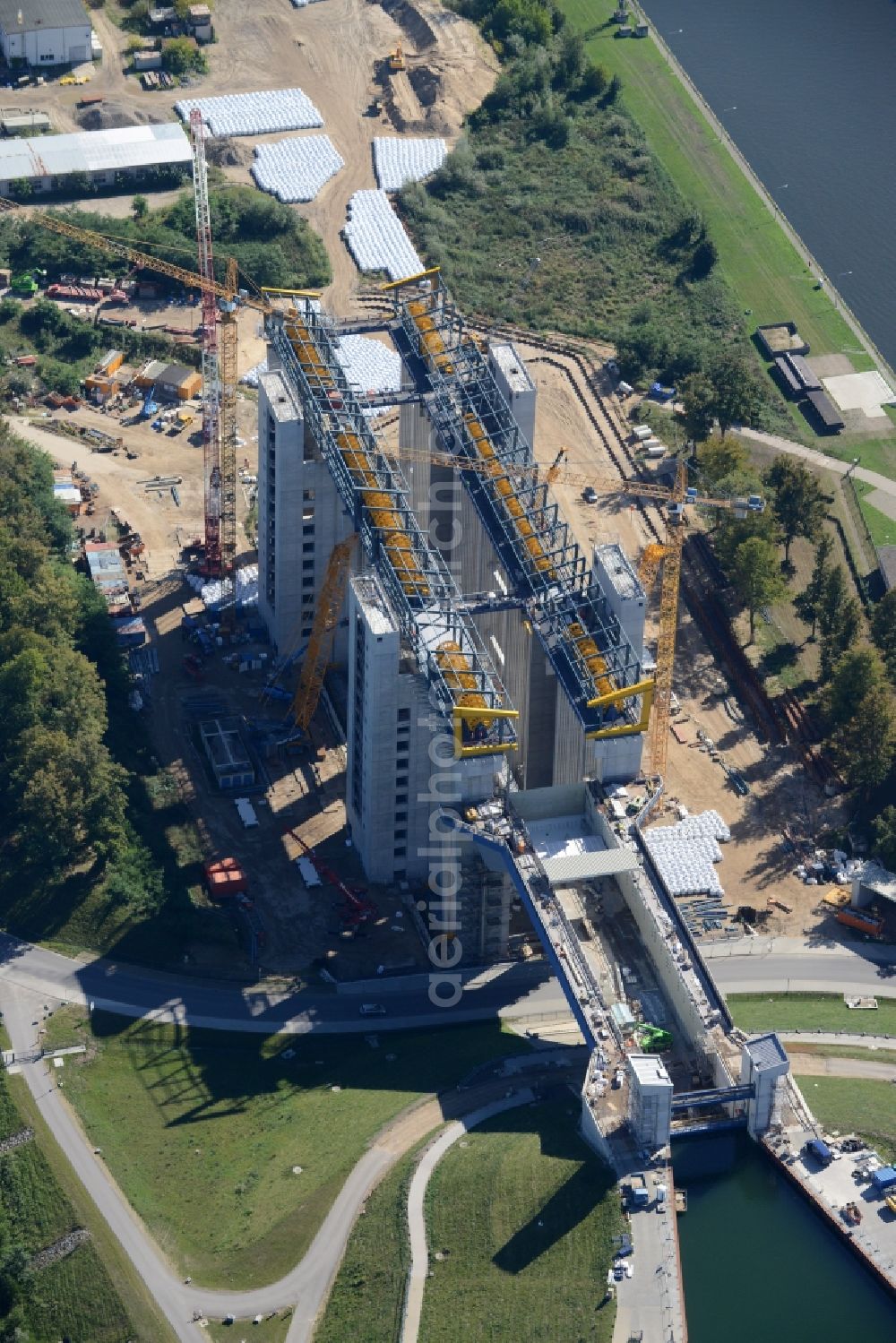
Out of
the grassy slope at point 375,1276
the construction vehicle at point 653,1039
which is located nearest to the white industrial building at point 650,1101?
the construction vehicle at point 653,1039

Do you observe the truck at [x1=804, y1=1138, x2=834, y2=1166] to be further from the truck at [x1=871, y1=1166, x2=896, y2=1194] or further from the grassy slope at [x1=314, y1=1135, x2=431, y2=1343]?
the grassy slope at [x1=314, y1=1135, x2=431, y2=1343]

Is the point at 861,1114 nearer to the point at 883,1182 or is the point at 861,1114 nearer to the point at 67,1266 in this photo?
the point at 883,1182

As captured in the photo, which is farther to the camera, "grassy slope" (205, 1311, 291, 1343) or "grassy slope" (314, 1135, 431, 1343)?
"grassy slope" (205, 1311, 291, 1343)

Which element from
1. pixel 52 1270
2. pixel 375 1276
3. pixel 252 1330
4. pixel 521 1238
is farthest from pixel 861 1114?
pixel 52 1270

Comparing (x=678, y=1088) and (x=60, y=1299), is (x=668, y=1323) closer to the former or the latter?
(x=678, y=1088)

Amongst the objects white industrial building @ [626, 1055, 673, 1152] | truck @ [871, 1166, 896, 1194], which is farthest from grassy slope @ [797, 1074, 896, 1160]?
white industrial building @ [626, 1055, 673, 1152]

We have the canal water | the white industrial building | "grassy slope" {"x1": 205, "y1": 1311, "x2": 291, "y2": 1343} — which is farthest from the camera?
the white industrial building

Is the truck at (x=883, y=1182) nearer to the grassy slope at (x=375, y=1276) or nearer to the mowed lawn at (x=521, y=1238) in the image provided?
the mowed lawn at (x=521, y=1238)
